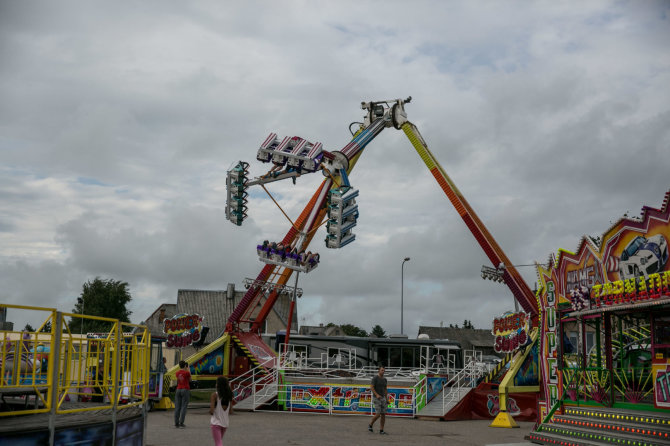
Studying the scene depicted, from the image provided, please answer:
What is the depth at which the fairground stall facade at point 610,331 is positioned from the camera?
559 inches

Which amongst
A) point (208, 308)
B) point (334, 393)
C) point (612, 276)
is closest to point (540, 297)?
point (612, 276)

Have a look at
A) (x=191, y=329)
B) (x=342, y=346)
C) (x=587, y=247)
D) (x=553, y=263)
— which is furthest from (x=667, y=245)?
(x=342, y=346)

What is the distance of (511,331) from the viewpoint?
26.0 m

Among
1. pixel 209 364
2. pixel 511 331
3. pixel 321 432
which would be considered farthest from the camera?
pixel 209 364

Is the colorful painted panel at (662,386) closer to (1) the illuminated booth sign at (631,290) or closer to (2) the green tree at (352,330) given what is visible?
(1) the illuminated booth sign at (631,290)

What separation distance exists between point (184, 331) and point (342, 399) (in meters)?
9.08

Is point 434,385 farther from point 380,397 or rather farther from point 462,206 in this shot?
point 462,206

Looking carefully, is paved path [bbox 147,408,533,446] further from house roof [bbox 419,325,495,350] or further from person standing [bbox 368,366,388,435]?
house roof [bbox 419,325,495,350]

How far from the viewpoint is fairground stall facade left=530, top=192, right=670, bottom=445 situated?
14.2 meters

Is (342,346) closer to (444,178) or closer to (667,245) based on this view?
(444,178)

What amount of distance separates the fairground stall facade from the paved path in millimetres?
1592

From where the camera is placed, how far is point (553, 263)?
19.0 m

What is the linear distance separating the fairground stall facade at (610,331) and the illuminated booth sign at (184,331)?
16.1 metres

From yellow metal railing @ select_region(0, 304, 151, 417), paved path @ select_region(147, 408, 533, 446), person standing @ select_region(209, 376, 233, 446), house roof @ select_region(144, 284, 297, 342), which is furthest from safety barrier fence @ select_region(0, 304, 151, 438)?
house roof @ select_region(144, 284, 297, 342)
